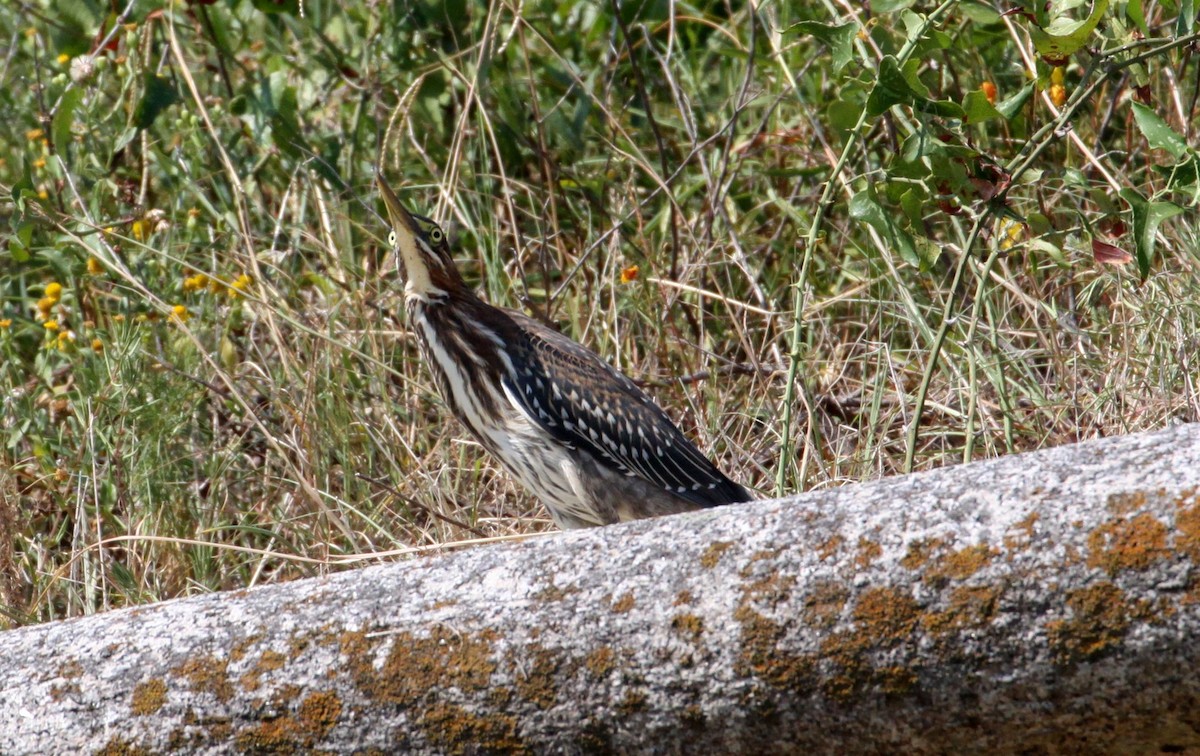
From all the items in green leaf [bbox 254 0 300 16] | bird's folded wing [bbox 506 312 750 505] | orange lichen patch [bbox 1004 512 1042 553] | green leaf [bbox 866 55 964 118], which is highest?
green leaf [bbox 254 0 300 16]

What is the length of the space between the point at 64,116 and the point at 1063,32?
306 centimetres

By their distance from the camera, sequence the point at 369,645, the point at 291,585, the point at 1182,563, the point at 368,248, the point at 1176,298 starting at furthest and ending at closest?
the point at 368,248 < the point at 1176,298 < the point at 291,585 < the point at 369,645 < the point at 1182,563

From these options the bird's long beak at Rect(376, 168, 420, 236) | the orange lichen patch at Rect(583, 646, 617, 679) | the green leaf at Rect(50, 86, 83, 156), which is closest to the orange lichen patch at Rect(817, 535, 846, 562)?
the orange lichen patch at Rect(583, 646, 617, 679)

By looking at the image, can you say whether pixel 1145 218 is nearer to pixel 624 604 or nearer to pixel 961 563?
pixel 961 563

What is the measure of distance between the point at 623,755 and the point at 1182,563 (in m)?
0.82

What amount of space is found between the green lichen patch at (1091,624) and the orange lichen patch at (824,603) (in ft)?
0.92

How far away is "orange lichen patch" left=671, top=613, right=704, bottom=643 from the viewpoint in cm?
202

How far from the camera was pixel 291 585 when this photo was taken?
2320mm

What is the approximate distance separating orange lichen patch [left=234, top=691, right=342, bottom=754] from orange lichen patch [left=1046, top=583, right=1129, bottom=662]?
1.04 m

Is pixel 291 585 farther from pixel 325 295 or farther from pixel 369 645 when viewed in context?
pixel 325 295

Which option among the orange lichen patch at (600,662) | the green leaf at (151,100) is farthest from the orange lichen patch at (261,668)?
the green leaf at (151,100)

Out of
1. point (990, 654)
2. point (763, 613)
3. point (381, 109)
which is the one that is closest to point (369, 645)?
point (763, 613)

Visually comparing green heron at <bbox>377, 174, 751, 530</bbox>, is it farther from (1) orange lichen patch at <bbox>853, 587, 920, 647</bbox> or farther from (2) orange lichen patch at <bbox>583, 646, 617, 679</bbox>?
(1) orange lichen patch at <bbox>853, 587, 920, 647</bbox>

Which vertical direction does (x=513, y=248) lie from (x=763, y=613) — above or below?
below
